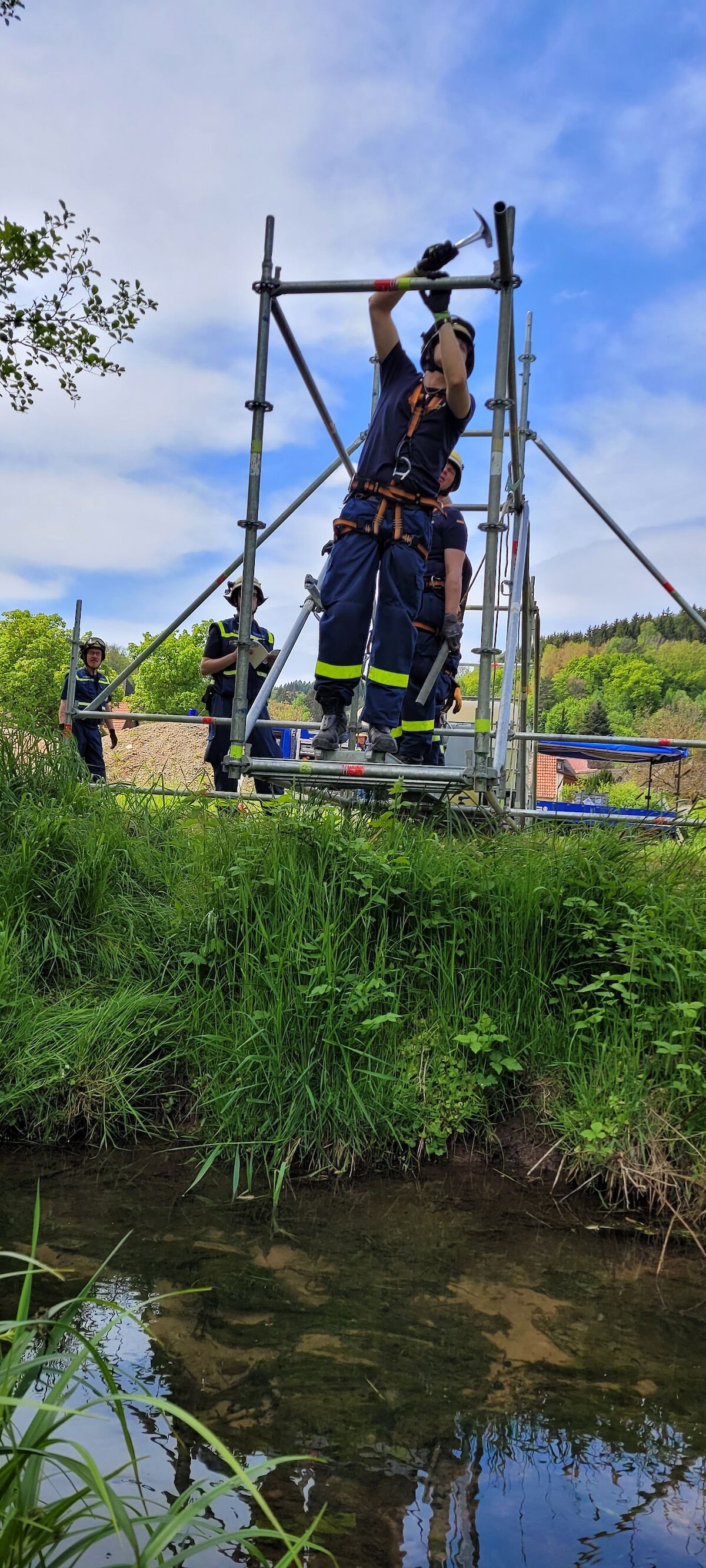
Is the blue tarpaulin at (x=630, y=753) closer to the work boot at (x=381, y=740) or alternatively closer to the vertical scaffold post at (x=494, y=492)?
the vertical scaffold post at (x=494, y=492)

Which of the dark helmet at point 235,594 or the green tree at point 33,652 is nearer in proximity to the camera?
the dark helmet at point 235,594

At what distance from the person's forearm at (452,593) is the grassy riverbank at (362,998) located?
2359 mm

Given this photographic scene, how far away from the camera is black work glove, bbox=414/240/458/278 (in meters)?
4.40

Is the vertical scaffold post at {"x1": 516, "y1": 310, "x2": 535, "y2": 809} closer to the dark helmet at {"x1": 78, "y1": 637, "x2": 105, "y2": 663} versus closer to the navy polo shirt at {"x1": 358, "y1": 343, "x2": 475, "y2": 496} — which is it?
the navy polo shirt at {"x1": 358, "y1": 343, "x2": 475, "y2": 496}

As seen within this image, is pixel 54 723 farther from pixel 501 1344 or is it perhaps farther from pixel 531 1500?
pixel 531 1500

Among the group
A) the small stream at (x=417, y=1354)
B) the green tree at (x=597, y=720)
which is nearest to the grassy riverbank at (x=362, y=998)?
the small stream at (x=417, y=1354)

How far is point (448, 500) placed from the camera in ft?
21.7

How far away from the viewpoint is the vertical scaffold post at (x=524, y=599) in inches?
288

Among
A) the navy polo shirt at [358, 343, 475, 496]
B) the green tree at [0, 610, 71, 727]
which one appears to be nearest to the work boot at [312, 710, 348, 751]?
the navy polo shirt at [358, 343, 475, 496]

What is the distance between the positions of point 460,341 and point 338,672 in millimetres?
1657

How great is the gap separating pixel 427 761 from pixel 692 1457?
4693 mm

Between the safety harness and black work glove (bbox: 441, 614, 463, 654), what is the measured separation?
1373 millimetres

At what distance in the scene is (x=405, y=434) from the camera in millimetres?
4672

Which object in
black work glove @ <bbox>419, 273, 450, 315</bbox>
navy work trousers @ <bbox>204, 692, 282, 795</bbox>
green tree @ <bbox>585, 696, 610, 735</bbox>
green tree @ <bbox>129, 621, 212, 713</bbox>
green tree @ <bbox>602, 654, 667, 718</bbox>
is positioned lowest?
navy work trousers @ <bbox>204, 692, 282, 795</bbox>
